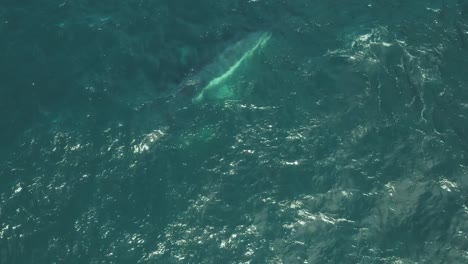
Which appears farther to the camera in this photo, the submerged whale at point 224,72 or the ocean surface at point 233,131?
the submerged whale at point 224,72

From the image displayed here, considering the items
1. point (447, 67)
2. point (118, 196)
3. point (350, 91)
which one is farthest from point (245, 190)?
point (447, 67)

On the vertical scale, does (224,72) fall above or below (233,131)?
above

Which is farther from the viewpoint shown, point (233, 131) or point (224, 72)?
point (224, 72)

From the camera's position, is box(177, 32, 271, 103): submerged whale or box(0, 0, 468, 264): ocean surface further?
box(177, 32, 271, 103): submerged whale

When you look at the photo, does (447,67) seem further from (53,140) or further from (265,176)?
(53,140)
